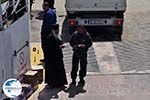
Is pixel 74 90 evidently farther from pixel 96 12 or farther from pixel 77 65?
pixel 96 12

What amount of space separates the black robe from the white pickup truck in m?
4.88

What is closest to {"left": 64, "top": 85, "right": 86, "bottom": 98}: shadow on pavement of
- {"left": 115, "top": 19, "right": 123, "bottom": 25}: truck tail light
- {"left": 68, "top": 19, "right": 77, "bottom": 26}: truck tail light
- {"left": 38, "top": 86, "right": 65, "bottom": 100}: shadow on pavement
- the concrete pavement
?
the concrete pavement

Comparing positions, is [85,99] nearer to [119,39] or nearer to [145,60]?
[145,60]

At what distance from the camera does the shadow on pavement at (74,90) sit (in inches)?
522

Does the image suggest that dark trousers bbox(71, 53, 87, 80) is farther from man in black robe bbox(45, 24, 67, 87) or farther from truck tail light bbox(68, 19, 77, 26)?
truck tail light bbox(68, 19, 77, 26)

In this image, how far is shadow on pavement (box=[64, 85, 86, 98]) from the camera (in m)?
13.2

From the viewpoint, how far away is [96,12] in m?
18.3

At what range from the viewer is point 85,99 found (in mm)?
12844

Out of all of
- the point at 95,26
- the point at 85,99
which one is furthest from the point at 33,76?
the point at 95,26

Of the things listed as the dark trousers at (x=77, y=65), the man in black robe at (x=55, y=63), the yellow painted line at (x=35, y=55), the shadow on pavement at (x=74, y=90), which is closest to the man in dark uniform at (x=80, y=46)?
the dark trousers at (x=77, y=65)

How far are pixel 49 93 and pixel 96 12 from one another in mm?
5654

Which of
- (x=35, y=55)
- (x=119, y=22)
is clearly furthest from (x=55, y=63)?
→ (x=119, y=22)

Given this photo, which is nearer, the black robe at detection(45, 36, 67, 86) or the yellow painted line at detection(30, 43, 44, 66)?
the black robe at detection(45, 36, 67, 86)

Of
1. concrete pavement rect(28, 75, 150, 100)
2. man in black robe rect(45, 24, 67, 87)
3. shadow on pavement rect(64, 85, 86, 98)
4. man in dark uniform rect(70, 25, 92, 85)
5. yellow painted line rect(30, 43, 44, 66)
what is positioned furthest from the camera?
yellow painted line rect(30, 43, 44, 66)
